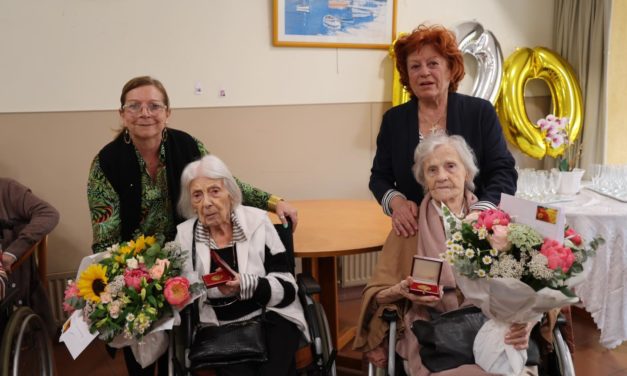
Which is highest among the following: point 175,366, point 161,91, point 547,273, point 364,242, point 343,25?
point 343,25

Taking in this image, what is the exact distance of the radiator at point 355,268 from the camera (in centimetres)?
367

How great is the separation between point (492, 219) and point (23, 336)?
1.93 metres

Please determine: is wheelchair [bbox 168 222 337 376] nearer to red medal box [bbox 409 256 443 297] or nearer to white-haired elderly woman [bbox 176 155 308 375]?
white-haired elderly woman [bbox 176 155 308 375]

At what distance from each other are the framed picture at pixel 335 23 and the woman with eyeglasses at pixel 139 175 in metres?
1.43

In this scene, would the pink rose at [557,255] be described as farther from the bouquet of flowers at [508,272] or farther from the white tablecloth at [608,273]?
the white tablecloth at [608,273]

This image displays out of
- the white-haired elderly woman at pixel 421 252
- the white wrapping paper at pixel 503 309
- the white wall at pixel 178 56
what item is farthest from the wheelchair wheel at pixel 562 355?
the white wall at pixel 178 56

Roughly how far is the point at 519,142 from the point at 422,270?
247 cm

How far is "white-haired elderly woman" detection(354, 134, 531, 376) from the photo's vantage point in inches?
70.2

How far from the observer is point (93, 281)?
65.2 inches

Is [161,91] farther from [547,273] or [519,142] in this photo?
[519,142]

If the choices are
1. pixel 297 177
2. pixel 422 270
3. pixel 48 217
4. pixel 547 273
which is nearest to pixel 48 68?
pixel 48 217

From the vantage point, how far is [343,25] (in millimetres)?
3404

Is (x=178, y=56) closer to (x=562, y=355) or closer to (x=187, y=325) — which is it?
(x=187, y=325)

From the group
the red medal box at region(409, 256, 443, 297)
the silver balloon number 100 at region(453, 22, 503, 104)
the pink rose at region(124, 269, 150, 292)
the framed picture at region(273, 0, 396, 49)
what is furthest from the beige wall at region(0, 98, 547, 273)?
the red medal box at region(409, 256, 443, 297)
